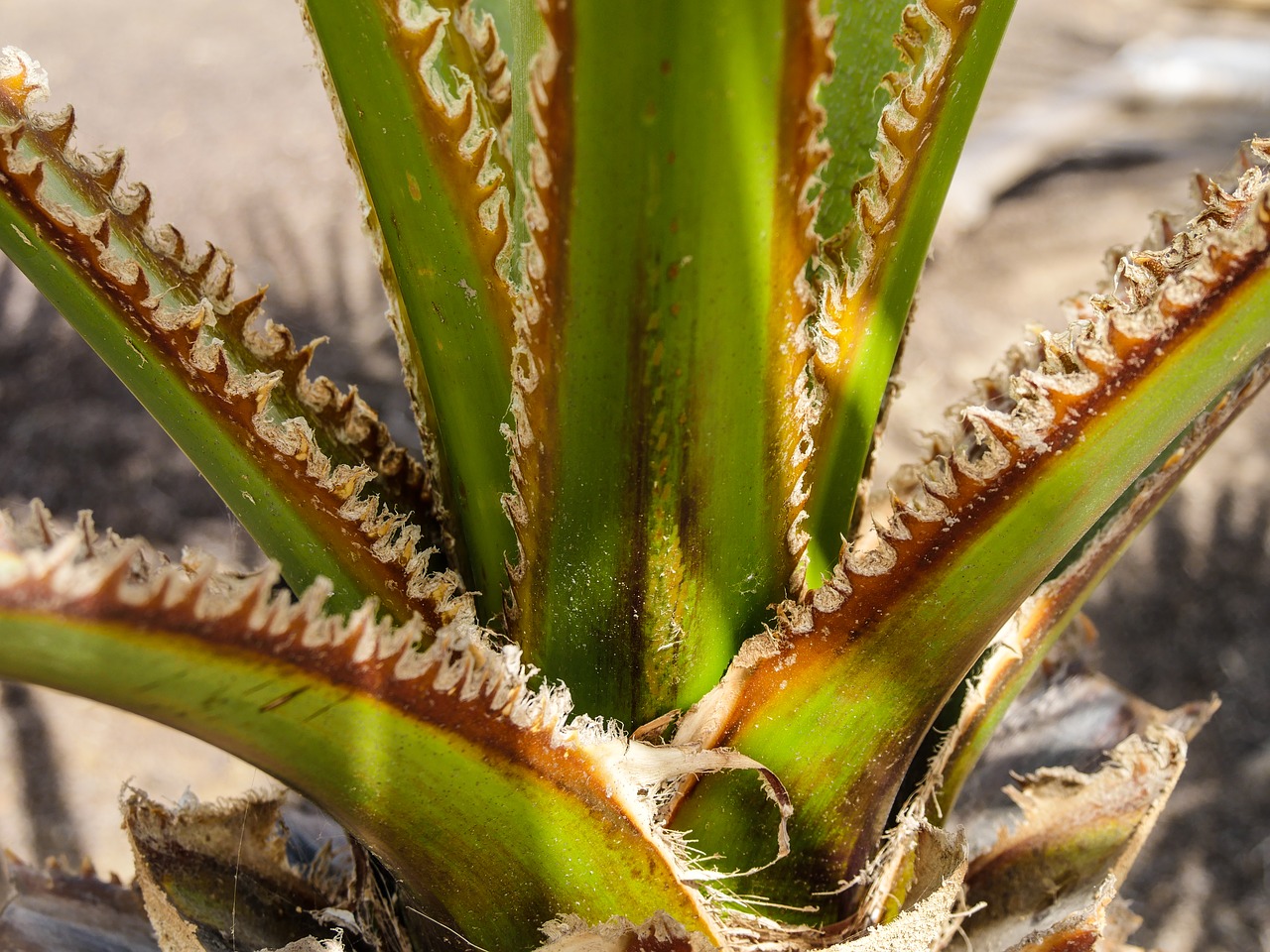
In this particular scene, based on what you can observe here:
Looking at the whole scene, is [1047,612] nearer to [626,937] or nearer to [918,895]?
[918,895]

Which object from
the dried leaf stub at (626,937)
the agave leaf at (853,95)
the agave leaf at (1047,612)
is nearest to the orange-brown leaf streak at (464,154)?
the agave leaf at (853,95)

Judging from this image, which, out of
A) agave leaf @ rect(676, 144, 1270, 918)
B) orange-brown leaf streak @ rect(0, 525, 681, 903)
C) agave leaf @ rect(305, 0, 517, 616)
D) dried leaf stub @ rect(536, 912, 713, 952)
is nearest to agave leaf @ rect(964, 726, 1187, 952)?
agave leaf @ rect(676, 144, 1270, 918)

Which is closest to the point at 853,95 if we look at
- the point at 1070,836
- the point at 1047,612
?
the point at 1047,612

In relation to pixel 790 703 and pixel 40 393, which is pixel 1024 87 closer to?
pixel 40 393

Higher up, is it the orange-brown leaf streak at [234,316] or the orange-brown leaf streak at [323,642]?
the orange-brown leaf streak at [234,316]

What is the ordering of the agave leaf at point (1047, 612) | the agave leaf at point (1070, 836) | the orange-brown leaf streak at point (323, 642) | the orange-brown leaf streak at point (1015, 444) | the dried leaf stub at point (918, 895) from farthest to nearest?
the agave leaf at point (1070, 836), the agave leaf at point (1047, 612), the dried leaf stub at point (918, 895), the orange-brown leaf streak at point (1015, 444), the orange-brown leaf streak at point (323, 642)

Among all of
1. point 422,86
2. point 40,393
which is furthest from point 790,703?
point 40,393

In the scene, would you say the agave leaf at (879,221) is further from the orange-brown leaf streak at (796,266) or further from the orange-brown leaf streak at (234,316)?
the orange-brown leaf streak at (234,316)
